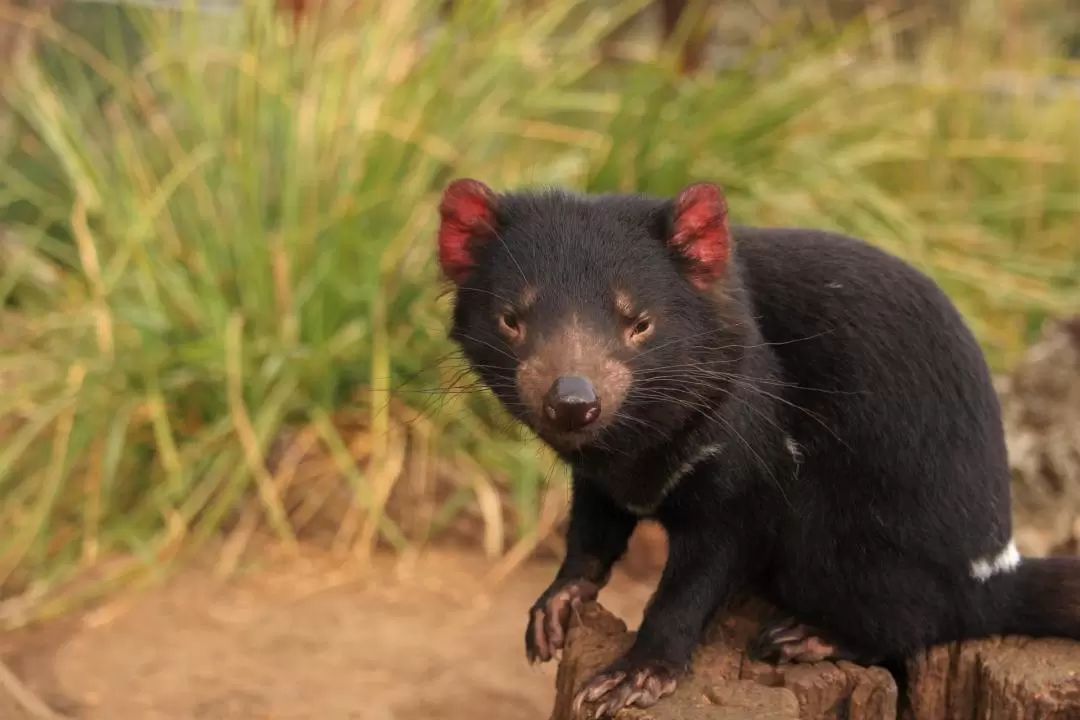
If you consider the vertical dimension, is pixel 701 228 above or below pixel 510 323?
above

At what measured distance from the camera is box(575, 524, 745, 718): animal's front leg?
6.81ft

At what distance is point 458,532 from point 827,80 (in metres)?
2.46

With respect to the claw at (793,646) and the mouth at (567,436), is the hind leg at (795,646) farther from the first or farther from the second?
the mouth at (567,436)

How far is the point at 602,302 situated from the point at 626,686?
0.65m

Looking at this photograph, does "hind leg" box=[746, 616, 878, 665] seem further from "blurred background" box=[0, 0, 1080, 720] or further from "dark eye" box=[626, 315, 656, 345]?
"blurred background" box=[0, 0, 1080, 720]

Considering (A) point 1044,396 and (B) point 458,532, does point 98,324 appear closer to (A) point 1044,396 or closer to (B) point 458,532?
(B) point 458,532

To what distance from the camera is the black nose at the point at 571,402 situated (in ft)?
5.96

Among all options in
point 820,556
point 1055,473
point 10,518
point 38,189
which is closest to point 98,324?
point 10,518

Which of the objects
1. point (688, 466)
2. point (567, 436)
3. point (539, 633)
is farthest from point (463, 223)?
point (539, 633)

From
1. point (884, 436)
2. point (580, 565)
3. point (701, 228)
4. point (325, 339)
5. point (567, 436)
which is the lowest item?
point (325, 339)

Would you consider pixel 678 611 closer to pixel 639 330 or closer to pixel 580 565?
pixel 580 565

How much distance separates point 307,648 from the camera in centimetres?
357

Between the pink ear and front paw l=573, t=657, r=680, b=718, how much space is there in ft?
2.19

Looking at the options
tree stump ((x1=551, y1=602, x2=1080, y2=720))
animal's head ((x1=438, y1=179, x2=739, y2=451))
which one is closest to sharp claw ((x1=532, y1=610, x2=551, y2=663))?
tree stump ((x1=551, y1=602, x2=1080, y2=720))
